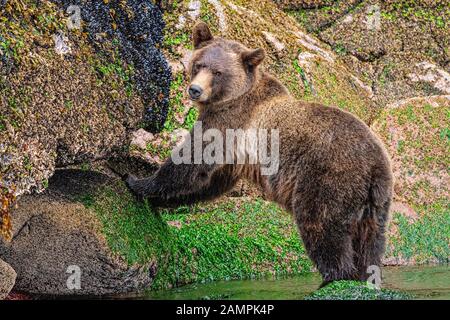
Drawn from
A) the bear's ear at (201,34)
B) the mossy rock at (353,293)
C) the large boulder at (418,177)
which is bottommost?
the large boulder at (418,177)

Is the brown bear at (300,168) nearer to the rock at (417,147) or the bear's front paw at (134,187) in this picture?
the bear's front paw at (134,187)

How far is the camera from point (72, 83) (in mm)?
7434

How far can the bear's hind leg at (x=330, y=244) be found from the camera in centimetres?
753

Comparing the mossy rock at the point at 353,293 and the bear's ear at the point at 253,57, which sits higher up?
the bear's ear at the point at 253,57

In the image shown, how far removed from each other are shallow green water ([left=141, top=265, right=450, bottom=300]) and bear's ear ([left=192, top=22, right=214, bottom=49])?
7.60 feet

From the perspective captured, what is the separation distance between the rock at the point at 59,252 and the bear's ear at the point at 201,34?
203 cm

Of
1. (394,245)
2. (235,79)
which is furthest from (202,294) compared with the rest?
(394,245)

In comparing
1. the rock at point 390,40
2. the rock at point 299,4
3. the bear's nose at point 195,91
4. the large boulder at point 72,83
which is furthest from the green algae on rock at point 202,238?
the rock at point 299,4

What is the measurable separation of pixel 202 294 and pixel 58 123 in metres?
1.96

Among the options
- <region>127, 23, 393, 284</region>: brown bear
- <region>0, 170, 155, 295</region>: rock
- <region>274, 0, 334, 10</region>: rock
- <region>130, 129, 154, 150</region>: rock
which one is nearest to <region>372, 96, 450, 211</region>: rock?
<region>274, 0, 334, 10</region>: rock

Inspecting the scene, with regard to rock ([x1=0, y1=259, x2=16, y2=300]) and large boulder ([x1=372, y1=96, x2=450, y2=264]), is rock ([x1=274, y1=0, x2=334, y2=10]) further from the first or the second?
rock ([x1=0, y1=259, x2=16, y2=300])

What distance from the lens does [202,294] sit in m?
7.84

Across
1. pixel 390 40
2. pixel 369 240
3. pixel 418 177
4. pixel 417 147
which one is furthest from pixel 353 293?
pixel 390 40
